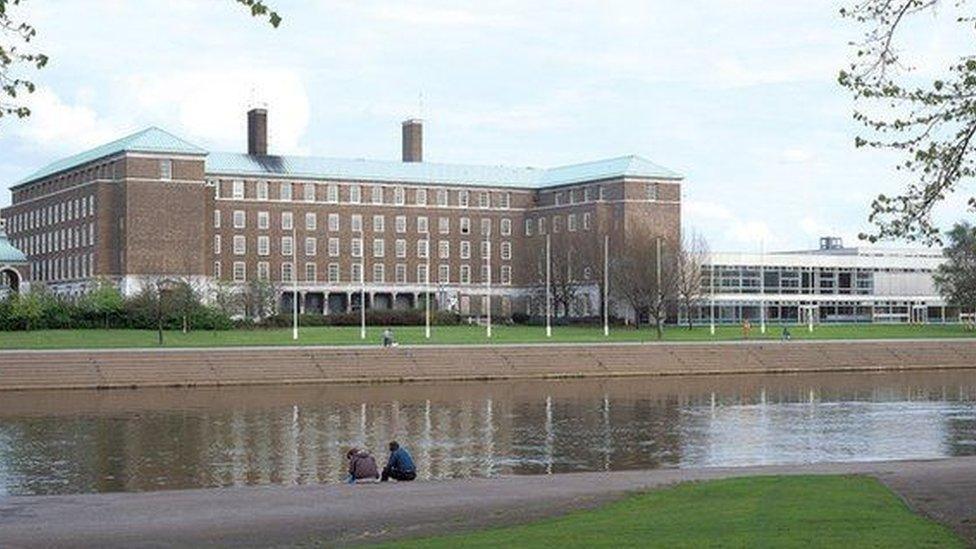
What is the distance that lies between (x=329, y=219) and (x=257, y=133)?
38.0 feet

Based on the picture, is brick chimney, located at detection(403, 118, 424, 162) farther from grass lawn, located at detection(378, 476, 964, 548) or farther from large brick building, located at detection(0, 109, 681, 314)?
grass lawn, located at detection(378, 476, 964, 548)

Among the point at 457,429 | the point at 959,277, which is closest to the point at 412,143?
the point at 959,277

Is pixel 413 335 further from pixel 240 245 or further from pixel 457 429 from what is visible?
pixel 457 429

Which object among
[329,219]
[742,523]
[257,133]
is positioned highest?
[257,133]

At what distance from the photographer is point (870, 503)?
23.3m

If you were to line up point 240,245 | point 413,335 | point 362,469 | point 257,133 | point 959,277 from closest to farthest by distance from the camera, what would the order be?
point 362,469
point 413,335
point 959,277
point 240,245
point 257,133

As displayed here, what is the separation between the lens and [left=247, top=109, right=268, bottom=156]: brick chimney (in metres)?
151

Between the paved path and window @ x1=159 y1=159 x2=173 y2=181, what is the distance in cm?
10638

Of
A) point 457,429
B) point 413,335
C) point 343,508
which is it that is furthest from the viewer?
point 413,335

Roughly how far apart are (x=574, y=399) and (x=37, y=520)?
137ft

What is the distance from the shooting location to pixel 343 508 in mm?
25844

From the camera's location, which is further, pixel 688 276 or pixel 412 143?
pixel 412 143

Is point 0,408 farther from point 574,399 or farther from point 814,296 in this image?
point 814,296

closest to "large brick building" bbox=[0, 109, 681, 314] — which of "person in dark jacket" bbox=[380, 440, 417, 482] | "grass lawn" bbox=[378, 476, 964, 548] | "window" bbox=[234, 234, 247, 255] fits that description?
"window" bbox=[234, 234, 247, 255]
